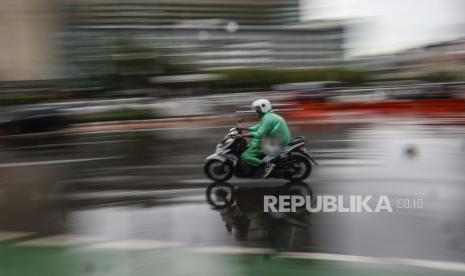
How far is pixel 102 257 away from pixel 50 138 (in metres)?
13.4

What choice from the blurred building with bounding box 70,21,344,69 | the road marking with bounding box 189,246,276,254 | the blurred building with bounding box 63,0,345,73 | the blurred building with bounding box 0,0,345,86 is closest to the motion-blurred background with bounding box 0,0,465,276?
the road marking with bounding box 189,246,276,254

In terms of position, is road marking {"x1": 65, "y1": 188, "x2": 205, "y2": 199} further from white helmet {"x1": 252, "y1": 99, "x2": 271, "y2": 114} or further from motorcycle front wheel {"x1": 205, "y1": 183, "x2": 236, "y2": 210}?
white helmet {"x1": 252, "y1": 99, "x2": 271, "y2": 114}

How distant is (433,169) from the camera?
10.6m

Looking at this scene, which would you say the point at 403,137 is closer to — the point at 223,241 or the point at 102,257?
the point at 223,241

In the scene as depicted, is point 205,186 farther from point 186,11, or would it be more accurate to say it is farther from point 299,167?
point 186,11

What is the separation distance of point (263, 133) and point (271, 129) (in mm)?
150

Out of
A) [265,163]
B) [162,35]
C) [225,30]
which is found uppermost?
[225,30]

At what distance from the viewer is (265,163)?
9211mm

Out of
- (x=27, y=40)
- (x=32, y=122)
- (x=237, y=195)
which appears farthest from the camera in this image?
(x=27, y=40)

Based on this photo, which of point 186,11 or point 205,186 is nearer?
point 205,186

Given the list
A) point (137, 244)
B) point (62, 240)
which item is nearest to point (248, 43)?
point (62, 240)

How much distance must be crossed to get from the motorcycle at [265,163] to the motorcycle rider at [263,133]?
7 centimetres

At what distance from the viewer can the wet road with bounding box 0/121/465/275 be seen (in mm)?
6625

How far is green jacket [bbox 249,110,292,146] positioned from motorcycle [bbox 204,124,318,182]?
0.19 metres
